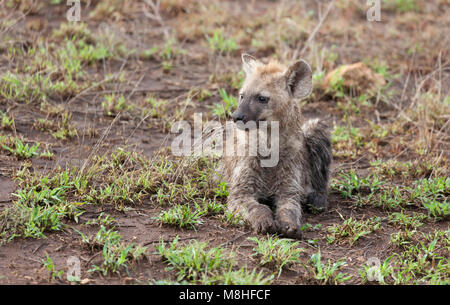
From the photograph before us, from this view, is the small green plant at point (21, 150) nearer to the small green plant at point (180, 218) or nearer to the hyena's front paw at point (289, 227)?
the small green plant at point (180, 218)

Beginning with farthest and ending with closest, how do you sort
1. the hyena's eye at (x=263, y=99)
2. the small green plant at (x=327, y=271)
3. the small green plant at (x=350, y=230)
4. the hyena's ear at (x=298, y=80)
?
Answer: the hyena's ear at (x=298, y=80) → the hyena's eye at (x=263, y=99) → the small green plant at (x=350, y=230) → the small green plant at (x=327, y=271)

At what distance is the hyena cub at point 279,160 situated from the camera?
15.4 ft

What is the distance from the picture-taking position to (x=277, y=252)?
12.9ft

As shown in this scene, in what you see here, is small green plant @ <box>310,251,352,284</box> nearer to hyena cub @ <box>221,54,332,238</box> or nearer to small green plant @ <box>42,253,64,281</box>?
hyena cub @ <box>221,54,332,238</box>

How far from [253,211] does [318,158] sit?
1.12 m

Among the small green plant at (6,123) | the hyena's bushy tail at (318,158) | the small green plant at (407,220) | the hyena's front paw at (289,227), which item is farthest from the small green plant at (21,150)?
the small green plant at (407,220)

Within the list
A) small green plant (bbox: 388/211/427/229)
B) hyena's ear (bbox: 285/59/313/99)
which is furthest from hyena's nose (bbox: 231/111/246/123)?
small green plant (bbox: 388/211/427/229)

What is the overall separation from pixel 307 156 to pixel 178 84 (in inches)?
99.6

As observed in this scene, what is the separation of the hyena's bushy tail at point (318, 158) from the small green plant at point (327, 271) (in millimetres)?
1131

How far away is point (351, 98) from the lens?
7176 millimetres

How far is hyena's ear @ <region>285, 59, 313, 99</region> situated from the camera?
4.88 metres

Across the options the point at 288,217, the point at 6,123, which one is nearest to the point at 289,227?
the point at 288,217
